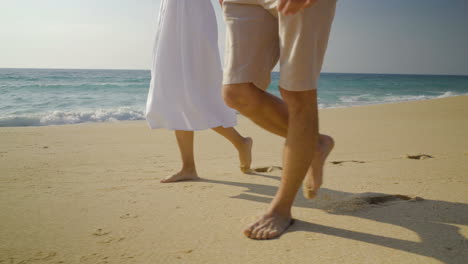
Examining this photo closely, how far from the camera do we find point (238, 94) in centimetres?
158

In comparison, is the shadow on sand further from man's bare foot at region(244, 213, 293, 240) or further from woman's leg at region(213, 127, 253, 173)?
woman's leg at region(213, 127, 253, 173)

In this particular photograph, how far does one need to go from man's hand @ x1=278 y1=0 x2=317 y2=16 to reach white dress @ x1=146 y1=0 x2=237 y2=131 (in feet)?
3.81

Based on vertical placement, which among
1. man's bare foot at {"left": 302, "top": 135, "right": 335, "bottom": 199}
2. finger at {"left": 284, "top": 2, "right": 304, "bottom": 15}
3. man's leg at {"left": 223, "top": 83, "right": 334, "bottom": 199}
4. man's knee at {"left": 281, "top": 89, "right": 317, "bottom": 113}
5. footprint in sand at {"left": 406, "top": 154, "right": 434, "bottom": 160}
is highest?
finger at {"left": 284, "top": 2, "right": 304, "bottom": 15}

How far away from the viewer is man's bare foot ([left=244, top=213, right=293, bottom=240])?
4.56 ft

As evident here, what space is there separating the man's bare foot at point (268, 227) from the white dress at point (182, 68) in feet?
3.36

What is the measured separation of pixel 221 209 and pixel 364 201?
75cm

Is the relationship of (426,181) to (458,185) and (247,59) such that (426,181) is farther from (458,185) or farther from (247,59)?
(247,59)

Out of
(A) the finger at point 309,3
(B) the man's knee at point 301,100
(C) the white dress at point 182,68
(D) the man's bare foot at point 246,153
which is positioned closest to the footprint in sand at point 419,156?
(D) the man's bare foot at point 246,153

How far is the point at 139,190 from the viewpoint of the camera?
6.98ft

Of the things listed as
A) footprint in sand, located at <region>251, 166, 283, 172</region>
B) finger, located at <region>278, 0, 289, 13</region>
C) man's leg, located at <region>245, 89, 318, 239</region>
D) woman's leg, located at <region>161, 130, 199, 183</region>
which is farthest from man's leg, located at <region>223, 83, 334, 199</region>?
footprint in sand, located at <region>251, 166, 283, 172</region>

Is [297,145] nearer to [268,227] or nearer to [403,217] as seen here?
[268,227]

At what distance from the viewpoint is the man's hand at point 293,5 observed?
1287 millimetres

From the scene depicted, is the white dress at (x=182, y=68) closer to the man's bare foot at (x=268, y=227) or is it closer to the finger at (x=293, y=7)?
the man's bare foot at (x=268, y=227)

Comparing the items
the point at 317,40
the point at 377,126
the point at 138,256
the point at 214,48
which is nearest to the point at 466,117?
the point at 377,126
